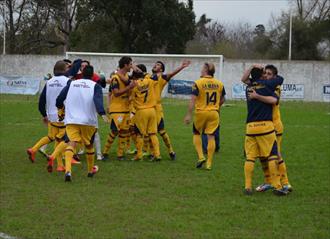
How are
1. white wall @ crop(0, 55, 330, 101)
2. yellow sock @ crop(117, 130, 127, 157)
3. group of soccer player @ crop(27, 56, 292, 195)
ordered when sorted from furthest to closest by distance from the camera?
white wall @ crop(0, 55, 330, 101) → yellow sock @ crop(117, 130, 127, 157) → group of soccer player @ crop(27, 56, 292, 195)

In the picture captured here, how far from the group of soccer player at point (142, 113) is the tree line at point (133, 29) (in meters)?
38.3

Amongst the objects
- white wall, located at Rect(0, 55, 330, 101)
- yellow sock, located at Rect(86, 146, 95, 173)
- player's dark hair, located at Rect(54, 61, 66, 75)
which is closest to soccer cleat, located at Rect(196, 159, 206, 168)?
yellow sock, located at Rect(86, 146, 95, 173)

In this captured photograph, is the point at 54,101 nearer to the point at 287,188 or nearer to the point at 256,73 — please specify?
the point at 256,73

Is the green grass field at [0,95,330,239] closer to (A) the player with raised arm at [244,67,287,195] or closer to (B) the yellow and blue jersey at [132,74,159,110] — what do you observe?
(A) the player with raised arm at [244,67,287,195]

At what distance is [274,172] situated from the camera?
338 inches

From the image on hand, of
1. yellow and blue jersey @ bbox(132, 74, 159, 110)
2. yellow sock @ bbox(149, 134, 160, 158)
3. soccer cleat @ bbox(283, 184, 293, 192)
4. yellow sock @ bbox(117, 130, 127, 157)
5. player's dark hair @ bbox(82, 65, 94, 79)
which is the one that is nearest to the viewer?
soccer cleat @ bbox(283, 184, 293, 192)

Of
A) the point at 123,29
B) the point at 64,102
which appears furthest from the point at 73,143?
the point at 123,29

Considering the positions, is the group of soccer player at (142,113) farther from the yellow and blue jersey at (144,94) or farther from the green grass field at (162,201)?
the green grass field at (162,201)

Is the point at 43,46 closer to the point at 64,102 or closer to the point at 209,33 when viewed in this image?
the point at 209,33

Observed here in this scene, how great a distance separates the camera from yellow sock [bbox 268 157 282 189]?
8.55m

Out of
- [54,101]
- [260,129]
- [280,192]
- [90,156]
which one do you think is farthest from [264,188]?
[54,101]

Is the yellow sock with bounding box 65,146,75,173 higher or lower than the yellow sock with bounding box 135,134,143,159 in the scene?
higher

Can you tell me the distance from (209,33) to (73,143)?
66.6 meters

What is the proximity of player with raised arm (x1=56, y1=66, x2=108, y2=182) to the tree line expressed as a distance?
4051 centimetres
